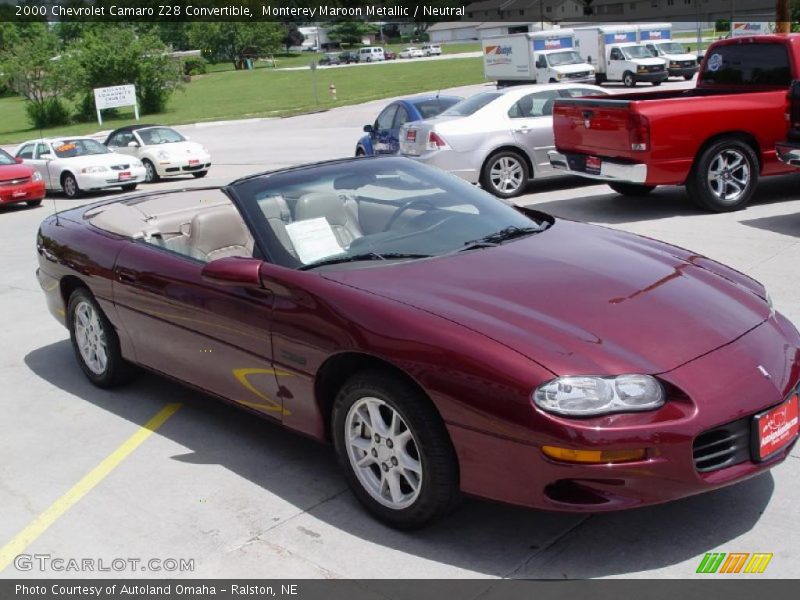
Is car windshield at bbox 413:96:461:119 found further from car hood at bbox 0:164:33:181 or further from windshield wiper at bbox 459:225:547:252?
windshield wiper at bbox 459:225:547:252

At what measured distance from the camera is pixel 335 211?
512 cm

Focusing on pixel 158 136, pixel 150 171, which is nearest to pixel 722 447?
pixel 150 171

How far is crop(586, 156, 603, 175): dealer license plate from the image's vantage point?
37.3 ft

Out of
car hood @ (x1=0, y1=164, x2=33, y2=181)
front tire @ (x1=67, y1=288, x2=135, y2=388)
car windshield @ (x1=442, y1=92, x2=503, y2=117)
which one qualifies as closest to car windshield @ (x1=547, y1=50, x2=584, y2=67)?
car hood @ (x1=0, y1=164, x2=33, y2=181)

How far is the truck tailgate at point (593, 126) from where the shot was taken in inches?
429

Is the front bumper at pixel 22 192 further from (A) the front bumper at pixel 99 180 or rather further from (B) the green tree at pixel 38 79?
(B) the green tree at pixel 38 79

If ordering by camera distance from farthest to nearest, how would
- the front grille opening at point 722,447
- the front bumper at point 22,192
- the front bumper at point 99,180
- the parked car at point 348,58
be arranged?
1. the parked car at point 348,58
2. the front bumper at point 99,180
3. the front bumper at point 22,192
4. the front grille opening at point 722,447

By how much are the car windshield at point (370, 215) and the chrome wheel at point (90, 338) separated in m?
1.62

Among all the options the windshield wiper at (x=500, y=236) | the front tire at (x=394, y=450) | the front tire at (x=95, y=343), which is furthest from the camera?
the front tire at (x=95, y=343)

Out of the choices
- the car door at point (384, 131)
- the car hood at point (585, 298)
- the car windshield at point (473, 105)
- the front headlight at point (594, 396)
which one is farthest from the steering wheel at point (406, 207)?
the car door at point (384, 131)

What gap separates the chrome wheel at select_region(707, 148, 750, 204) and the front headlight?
8.06 metres

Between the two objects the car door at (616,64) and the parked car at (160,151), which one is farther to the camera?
the car door at (616,64)

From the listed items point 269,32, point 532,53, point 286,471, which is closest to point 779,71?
point 286,471

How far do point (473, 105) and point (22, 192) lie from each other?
9.17 metres
